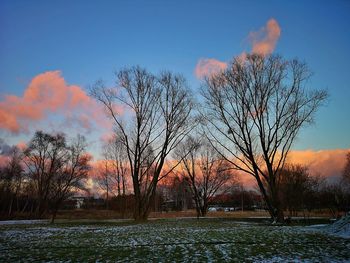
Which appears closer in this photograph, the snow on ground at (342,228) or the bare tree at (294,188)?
the snow on ground at (342,228)

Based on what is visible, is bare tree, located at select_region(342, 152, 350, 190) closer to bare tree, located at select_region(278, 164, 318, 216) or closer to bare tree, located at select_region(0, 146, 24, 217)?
bare tree, located at select_region(278, 164, 318, 216)

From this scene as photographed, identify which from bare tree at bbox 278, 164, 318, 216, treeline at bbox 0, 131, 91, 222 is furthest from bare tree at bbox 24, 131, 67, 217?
bare tree at bbox 278, 164, 318, 216

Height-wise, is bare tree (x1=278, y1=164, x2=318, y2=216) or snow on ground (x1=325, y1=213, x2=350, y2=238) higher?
bare tree (x1=278, y1=164, x2=318, y2=216)

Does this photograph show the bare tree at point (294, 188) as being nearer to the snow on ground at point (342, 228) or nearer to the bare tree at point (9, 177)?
the snow on ground at point (342, 228)

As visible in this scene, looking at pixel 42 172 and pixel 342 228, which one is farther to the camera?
pixel 42 172

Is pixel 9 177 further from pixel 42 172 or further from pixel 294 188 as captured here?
pixel 294 188

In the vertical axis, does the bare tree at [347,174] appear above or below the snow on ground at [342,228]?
above

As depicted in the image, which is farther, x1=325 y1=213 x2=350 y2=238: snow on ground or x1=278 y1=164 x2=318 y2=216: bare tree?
x1=278 y1=164 x2=318 y2=216: bare tree

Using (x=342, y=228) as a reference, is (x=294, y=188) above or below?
above

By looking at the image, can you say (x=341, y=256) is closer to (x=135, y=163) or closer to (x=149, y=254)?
(x=149, y=254)

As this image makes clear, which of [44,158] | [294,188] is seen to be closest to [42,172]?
[44,158]

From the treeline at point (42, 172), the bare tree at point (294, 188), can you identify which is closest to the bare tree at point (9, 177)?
the treeline at point (42, 172)

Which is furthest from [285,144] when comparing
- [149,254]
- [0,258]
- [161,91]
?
[0,258]

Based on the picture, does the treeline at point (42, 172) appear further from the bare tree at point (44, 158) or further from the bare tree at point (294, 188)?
the bare tree at point (294, 188)
